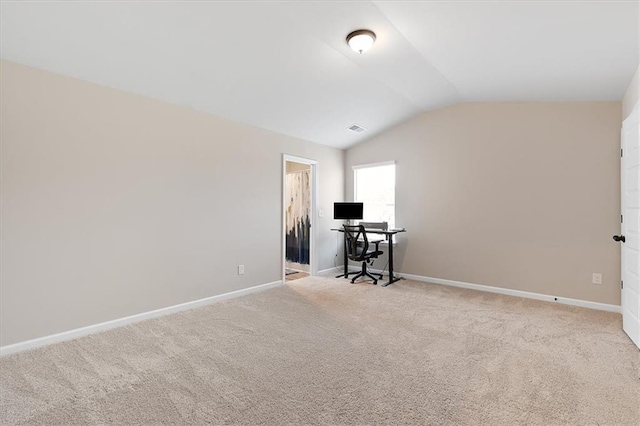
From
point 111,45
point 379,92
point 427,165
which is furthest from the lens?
point 427,165

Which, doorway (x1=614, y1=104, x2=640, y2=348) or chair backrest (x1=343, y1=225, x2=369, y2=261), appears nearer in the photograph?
doorway (x1=614, y1=104, x2=640, y2=348)

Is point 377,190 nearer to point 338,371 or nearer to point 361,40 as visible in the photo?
point 361,40

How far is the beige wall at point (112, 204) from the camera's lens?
265 cm

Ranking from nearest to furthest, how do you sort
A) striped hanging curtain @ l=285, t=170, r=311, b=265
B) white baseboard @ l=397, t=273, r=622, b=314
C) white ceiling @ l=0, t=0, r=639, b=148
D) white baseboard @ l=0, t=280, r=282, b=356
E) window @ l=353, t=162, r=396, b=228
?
white ceiling @ l=0, t=0, r=639, b=148 → white baseboard @ l=0, t=280, r=282, b=356 → white baseboard @ l=397, t=273, r=622, b=314 → window @ l=353, t=162, r=396, b=228 → striped hanging curtain @ l=285, t=170, r=311, b=265

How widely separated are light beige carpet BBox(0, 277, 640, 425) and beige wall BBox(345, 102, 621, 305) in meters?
0.71

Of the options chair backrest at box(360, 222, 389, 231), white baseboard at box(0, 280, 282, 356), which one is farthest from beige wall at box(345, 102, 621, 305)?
white baseboard at box(0, 280, 282, 356)

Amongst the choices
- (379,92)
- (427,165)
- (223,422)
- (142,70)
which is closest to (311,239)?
(427,165)

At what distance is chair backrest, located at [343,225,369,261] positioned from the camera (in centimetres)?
496

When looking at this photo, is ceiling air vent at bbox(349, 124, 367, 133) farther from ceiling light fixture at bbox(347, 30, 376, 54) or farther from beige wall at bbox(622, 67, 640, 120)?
beige wall at bbox(622, 67, 640, 120)

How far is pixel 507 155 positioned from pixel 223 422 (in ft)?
14.9

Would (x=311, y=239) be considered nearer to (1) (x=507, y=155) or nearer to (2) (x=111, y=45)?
(1) (x=507, y=155)

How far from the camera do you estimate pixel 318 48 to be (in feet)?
10.1

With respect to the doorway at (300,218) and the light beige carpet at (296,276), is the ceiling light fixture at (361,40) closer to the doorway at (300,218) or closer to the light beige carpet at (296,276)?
the doorway at (300,218)

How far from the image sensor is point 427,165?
202 inches
